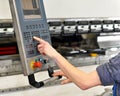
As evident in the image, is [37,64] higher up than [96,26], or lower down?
lower down

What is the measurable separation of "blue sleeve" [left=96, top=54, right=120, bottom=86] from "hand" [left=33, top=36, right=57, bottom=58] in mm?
252

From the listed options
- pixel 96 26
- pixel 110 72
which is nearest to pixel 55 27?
pixel 96 26

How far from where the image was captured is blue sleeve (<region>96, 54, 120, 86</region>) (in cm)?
104

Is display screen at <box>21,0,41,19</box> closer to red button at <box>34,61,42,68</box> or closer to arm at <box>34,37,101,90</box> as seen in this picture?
arm at <box>34,37,101,90</box>

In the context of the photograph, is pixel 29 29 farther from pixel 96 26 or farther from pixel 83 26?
pixel 96 26

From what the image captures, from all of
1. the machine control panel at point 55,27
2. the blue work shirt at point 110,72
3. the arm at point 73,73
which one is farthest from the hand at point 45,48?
the machine control panel at point 55,27

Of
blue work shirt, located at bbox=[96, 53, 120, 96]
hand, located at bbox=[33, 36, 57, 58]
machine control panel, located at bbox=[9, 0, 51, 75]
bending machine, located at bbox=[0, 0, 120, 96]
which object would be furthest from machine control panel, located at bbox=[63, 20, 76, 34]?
blue work shirt, located at bbox=[96, 53, 120, 96]

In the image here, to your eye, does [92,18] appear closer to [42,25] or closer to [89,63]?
[89,63]

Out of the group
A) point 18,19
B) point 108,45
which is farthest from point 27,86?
point 108,45

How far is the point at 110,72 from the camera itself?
1.05 meters

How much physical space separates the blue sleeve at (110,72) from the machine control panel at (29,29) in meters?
0.34

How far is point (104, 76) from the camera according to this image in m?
1.06

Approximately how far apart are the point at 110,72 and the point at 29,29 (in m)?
0.47

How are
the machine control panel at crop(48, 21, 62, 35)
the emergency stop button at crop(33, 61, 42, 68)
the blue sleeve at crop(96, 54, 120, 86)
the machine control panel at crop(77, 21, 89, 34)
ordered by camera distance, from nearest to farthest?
1. the blue sleeve at crop(96, 54, 120, 86)
2. the emergency stop button at crop(33, 61, 42, 68)
3. the machine control panel at crop(48, 21, 62, 35)
4. the machine control panel at crop(77, 21, 89, 34)
